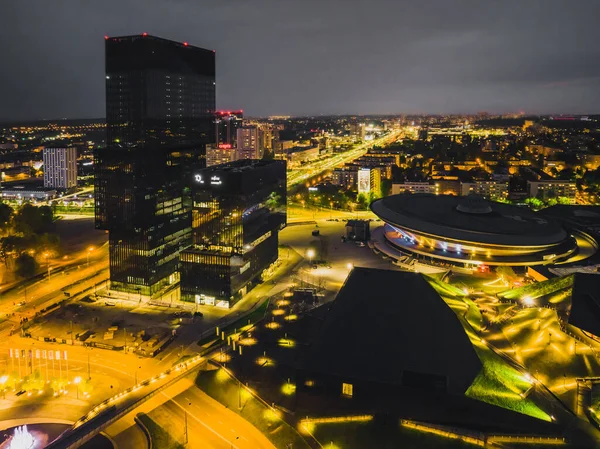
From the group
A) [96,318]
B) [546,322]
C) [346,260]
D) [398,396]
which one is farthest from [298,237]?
[398,396]

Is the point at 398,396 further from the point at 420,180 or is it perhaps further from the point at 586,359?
the point at 420,180

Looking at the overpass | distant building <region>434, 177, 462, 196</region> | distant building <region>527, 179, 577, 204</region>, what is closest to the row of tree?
the overpass

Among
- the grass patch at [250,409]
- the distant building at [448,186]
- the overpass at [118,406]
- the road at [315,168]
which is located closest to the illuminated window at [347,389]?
the grass patch at [250,409]

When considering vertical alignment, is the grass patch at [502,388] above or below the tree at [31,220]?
below

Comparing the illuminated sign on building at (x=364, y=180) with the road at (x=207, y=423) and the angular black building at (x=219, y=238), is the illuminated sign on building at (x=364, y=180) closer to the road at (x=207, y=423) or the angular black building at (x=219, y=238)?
the angular black building at (x=219, y=238)

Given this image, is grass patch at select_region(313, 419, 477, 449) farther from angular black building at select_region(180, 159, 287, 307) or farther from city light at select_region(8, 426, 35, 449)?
angular black building at select_region(180, 159, 287, 307)

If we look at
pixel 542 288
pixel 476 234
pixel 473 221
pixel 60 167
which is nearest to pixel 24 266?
pixel 476 234
